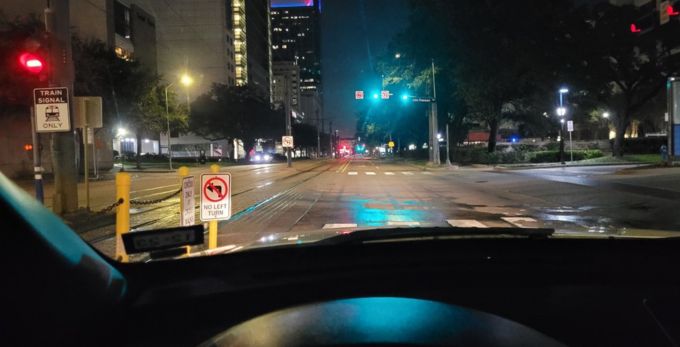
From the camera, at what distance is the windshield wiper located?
2708 millimetres

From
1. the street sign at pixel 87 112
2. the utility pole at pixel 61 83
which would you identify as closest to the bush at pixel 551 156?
the street sign at pixel 87 112

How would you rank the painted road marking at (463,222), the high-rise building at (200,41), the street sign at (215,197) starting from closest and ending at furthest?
the street sign at (215,197) < the painted road marking at (463,222) < the high-rise building at (200,41)

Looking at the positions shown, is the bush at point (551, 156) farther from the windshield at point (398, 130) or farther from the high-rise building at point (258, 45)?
the high-rise building at point (258, 45)

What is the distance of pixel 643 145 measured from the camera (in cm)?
5328

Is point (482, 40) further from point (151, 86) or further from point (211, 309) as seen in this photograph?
point (211, 309)

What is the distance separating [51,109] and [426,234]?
10.5 metres

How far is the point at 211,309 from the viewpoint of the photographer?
1849mm

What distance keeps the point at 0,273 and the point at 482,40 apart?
43.5m

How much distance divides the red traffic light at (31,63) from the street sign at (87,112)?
169 cm

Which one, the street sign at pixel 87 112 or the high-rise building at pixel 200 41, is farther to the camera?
the high-rise building at pixel 200 41

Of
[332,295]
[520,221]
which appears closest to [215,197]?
[332,295]

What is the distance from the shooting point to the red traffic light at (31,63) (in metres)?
11.1

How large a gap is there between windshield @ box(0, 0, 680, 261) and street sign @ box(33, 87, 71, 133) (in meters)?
0.03

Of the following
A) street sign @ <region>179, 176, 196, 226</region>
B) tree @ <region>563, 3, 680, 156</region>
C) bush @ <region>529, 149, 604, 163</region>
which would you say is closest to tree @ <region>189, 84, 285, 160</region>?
bush @ <region>529, 149, 604, 163</region>
